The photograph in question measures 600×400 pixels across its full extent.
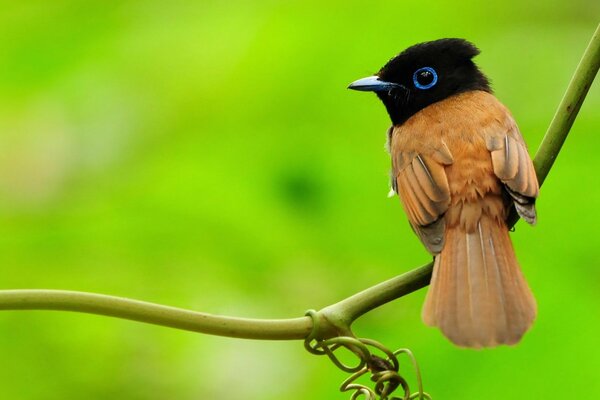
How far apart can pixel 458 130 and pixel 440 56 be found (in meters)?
0.65

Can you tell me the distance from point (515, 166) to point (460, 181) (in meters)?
0.20

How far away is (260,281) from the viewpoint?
3.77 meters

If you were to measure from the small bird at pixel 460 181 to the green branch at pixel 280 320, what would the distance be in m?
0.21

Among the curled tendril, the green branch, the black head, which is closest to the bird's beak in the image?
the black head

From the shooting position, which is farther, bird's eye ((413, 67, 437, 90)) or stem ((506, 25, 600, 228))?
bird's eye ((413, 67, 437, 90))

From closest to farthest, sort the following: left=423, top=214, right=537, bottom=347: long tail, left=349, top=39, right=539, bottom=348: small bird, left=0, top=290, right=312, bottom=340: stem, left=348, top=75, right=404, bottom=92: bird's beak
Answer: left=0, top=290, right=312, bottom=340: stem
left=423, top=214, right=537, bottom=347: long tail
left=349, top=39, right=539, bottom=348: small bird
left=348, top=75, right=404, bottom=92: bird's beak

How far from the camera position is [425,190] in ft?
12.4

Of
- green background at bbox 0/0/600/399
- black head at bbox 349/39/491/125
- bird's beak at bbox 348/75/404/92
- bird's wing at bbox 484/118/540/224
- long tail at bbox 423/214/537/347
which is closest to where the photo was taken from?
long tail at bbox 423/214/537/347

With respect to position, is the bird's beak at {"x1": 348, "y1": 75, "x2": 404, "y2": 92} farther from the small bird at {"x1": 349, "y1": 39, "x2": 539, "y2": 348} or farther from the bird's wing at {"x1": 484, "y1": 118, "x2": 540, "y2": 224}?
the bird's wing at {"x1": 484, "y1": 118, "x2": 540, "y2": 224}

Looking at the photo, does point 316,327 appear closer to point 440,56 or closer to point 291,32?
point 291,32

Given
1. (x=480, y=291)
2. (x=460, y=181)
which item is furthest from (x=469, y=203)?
(x=480, y=291)

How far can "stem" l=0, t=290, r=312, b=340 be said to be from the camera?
2.58m

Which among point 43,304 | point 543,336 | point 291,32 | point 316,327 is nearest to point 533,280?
point 543,336

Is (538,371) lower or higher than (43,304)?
lower
